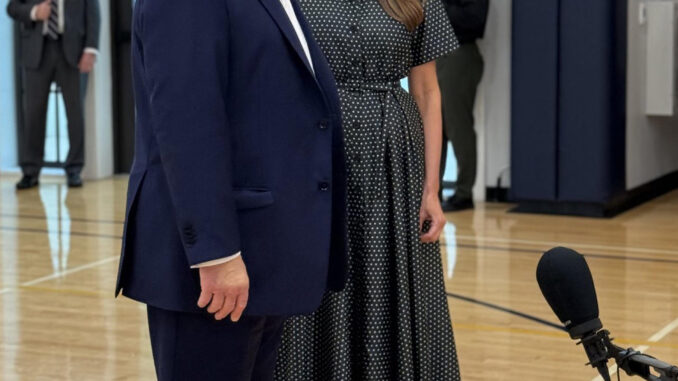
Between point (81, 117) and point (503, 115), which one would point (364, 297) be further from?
point (81, 117)

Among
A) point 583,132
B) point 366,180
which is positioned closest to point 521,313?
point 366,180

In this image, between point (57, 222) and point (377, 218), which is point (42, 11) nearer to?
point (57, 222)

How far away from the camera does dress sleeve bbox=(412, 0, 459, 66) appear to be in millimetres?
3043

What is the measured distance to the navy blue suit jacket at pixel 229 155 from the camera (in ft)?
6.26

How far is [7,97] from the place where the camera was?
9477 mm

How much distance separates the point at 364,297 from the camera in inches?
119

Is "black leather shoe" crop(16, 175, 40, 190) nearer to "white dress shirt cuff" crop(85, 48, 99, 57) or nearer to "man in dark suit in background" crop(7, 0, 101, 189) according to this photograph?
A: "man in dark suit in background" crop(7, 0, 101, 189)

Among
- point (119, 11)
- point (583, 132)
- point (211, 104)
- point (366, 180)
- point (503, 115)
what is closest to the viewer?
point (211, 104)

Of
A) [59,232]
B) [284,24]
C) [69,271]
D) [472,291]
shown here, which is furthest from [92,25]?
[284,24]

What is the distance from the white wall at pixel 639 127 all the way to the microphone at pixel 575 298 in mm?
6265

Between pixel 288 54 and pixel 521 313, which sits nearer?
pixel 288 54

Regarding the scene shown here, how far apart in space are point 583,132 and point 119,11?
158 inches

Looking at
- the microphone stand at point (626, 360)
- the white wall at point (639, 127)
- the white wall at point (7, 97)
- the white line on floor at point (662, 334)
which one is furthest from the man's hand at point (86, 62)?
the microphone stand at point (626, 360)

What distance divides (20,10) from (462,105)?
323 centimetres
